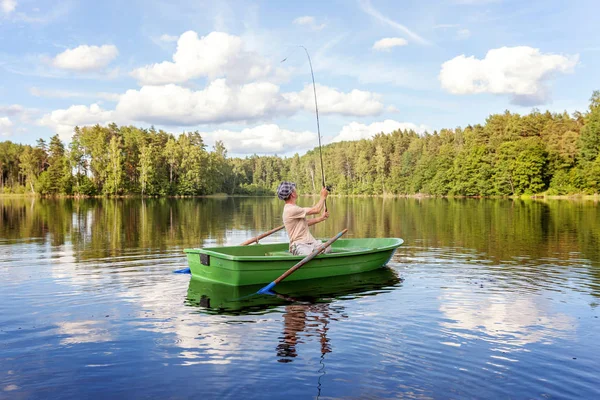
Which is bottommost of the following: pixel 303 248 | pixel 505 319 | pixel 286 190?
pixel 505 319

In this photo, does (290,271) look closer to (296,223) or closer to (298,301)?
(298,301)

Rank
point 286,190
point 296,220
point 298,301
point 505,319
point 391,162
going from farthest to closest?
1. point 391,162
2. point 296,220
3. point 286,190
4. point 298,301
5. point 505,319

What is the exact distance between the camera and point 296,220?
1147 cm

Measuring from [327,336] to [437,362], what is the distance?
67.8 inches

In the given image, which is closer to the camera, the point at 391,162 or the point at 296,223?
the point at 296,223

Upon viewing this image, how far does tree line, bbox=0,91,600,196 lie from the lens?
243ft

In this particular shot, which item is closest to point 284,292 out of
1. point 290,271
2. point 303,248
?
point 290,271

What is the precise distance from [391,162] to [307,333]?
121m

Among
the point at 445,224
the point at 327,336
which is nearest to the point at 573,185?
the point at 445,224

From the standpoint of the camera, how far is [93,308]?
8922 mm

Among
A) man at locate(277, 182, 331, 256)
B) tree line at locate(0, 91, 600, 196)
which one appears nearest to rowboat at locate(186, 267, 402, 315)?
man at locate(277, 182, 331, 256)

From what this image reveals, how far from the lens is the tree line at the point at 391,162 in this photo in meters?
74.2

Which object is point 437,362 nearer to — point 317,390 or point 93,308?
point 317,390

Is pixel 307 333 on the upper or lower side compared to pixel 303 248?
lower
